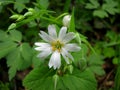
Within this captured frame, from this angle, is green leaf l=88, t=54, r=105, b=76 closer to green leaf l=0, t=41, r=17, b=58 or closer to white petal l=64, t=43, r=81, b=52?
green leaf l=0, t=41, r=17, b=58

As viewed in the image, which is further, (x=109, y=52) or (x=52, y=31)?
(x=109, y=52)

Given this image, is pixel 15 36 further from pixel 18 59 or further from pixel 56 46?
pixel 56 46

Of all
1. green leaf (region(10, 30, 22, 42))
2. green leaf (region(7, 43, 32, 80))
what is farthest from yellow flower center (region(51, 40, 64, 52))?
green leaf (region(10, 30, 22, 42))

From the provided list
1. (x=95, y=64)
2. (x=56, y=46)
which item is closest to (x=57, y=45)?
(x=56, y=46)

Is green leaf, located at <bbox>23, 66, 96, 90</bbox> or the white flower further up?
the white flower

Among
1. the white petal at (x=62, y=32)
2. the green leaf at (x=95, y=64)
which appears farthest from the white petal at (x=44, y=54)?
the green leaf at (x=95, y=64)

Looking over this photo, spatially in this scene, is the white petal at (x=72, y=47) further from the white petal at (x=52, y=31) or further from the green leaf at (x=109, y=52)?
the green leaf at (x=109, y=52)

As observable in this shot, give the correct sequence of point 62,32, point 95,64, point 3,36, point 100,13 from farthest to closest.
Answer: point 100,13, point 95,64, point 3,36, point 62,32
